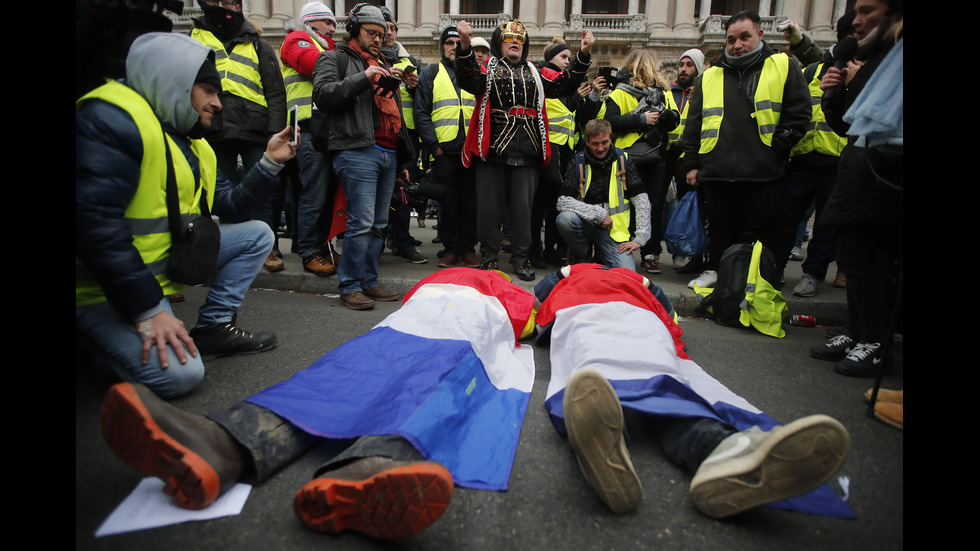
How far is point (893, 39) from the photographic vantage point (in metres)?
1.81

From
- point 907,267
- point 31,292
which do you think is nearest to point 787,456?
point 907,267

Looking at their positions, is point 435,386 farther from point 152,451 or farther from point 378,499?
point 152,451

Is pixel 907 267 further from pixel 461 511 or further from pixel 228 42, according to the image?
pixel 228 42

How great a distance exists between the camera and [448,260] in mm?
4574

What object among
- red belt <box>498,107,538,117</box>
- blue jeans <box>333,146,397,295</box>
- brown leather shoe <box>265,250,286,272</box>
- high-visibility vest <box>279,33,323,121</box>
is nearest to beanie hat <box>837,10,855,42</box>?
red belt <box>498,107,538,117</box>

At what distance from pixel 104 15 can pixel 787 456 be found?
2.54 m

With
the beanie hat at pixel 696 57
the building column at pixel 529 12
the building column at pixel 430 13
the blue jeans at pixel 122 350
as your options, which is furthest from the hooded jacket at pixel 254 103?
the building column at pixel 430 13

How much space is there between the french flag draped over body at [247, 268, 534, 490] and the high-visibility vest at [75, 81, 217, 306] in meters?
0.78

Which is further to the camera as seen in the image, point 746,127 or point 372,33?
point 746,127

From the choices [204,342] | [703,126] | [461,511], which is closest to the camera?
[461,511]

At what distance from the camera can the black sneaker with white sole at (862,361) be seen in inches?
99.1

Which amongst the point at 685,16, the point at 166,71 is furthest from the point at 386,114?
the point at 685,16

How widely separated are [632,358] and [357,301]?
2181mm

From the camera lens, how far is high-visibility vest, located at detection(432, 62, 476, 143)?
14.3 ft
